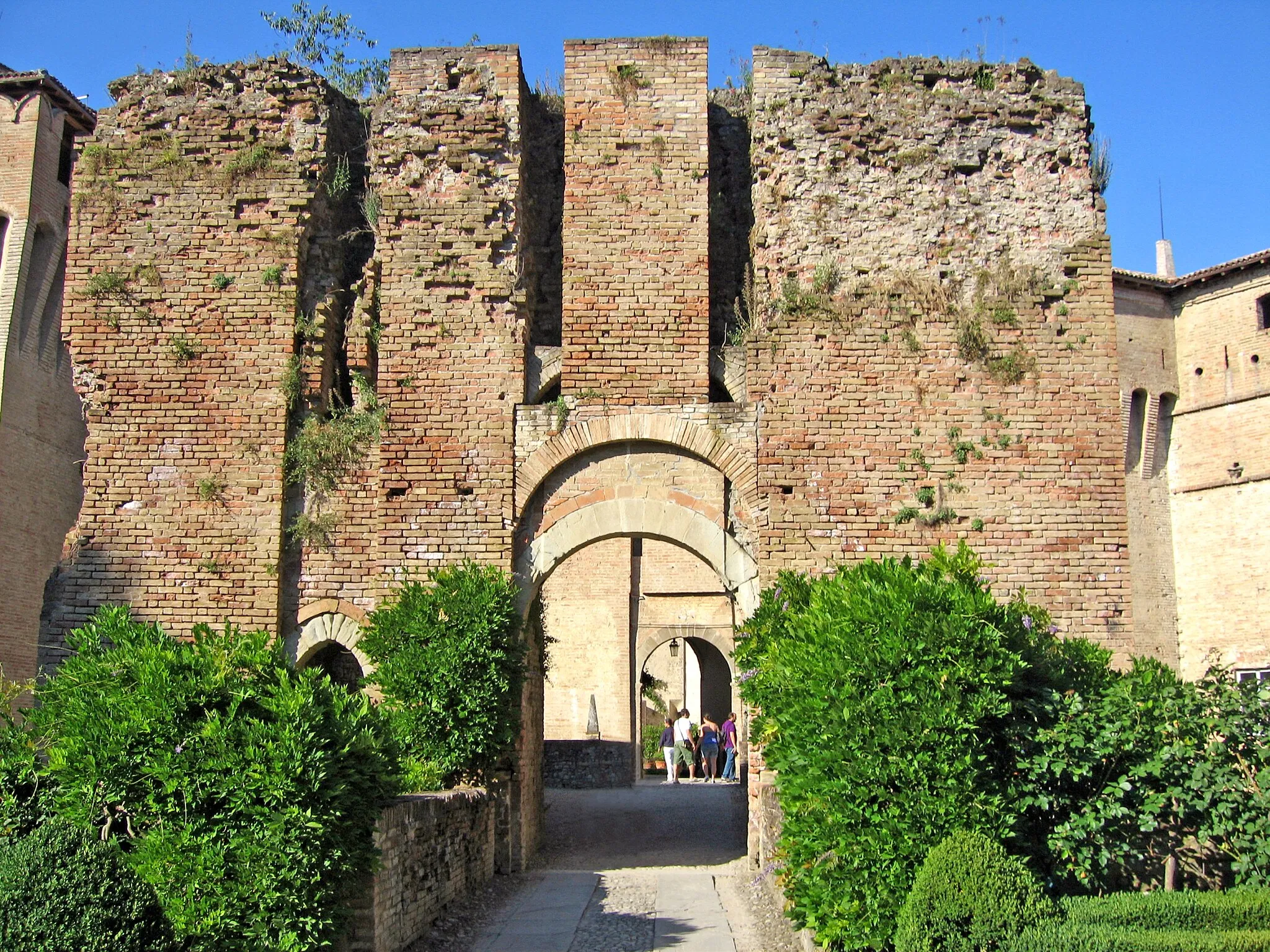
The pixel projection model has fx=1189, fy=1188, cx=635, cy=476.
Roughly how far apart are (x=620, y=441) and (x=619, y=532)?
84 centimetres

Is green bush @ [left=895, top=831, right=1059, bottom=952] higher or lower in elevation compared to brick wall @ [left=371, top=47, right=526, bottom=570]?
lower

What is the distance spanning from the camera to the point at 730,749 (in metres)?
22.0

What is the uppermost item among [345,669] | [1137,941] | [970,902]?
[345,669]

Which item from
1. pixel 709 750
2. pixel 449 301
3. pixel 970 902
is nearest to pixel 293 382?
pixel 449 301

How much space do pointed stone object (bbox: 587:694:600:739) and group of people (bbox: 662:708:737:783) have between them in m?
1.28

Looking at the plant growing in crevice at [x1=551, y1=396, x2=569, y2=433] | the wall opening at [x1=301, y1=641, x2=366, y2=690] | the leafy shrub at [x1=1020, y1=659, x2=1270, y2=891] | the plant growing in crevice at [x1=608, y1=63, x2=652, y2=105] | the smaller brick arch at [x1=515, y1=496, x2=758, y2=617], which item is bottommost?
the leafy shrub at [x1=1020, y1=659, x2=1270, y2=891]

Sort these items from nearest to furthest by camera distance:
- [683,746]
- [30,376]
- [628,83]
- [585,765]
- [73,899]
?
1. [73,899]
2. [628,83]
3. [585,765]
4. [30,376]
5. [683,746]

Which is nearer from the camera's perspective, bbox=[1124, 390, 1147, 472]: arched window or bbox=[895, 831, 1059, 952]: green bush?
bbox=[895, 831, 1059, 952]: green bush

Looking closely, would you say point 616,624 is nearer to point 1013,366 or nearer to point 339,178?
point 339,178

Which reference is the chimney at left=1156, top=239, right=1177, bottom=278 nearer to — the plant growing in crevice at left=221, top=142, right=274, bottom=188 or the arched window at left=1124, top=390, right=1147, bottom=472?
the arched window at left=1124, top=390, right=1147, bottom=472

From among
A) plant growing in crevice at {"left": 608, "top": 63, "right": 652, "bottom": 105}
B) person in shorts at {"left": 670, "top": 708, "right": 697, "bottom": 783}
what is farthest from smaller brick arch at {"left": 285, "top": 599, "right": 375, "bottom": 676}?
person in shorts at {"left": 670, "top": 708, "right": 697, "bottom": 783}

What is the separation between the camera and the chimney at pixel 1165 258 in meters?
28.8

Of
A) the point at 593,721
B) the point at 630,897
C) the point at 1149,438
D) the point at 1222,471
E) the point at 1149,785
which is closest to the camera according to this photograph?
the point at 1149,785

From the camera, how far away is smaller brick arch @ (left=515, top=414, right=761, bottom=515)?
35.4 feet
